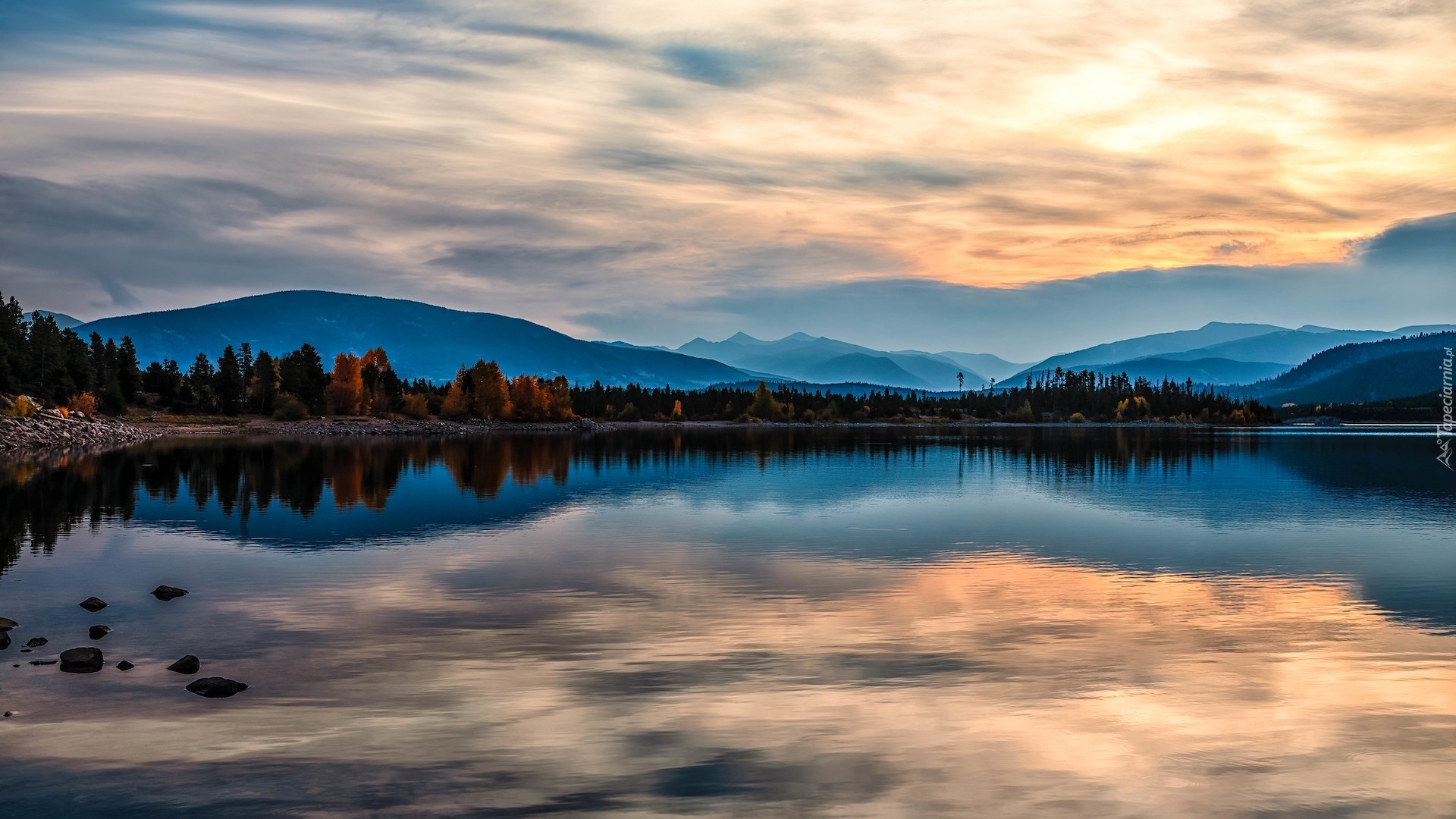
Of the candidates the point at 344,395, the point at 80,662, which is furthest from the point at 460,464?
the point at 344,395

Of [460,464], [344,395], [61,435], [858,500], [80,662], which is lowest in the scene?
[80,662]

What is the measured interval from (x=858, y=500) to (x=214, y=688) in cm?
4431

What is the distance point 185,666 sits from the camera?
19.8m

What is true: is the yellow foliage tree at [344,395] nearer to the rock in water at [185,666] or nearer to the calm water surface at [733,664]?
the calm water surface at [733,664]

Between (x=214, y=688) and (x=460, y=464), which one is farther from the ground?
(x=460, y=464)

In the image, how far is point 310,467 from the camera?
267ft

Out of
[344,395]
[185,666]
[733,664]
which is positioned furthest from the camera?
[344,395]

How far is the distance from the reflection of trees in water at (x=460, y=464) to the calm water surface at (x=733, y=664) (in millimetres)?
2383

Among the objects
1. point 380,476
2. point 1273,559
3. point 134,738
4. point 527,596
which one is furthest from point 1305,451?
point 134,738

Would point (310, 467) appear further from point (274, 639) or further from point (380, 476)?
point (274, 639)

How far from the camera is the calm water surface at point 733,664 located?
46.1 ft

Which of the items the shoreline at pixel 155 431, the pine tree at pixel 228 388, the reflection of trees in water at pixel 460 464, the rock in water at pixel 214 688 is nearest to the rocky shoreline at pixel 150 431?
the shoreline at pixel 155 431

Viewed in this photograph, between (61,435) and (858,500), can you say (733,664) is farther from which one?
(61,435)

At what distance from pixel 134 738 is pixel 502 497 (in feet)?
144
